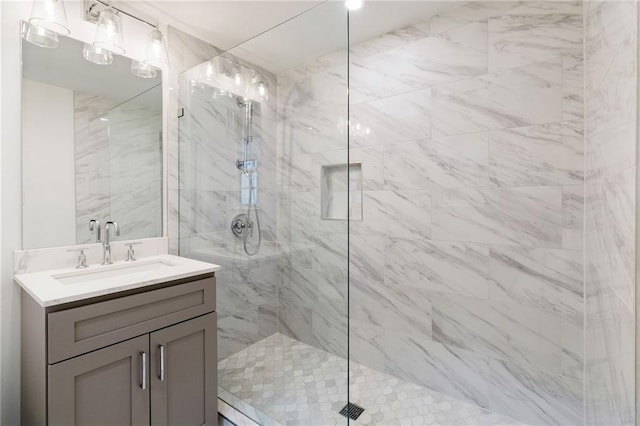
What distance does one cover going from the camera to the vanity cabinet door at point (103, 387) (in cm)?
104

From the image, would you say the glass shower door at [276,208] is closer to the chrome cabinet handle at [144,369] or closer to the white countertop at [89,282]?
the white countertop at [89,282]

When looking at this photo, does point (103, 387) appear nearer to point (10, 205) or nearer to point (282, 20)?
point (10, 205)

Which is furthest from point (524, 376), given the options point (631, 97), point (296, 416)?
point (631, 97)

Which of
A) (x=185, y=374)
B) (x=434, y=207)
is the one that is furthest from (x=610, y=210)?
(x=185, y=374)

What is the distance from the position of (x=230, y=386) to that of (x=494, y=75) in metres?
2.44

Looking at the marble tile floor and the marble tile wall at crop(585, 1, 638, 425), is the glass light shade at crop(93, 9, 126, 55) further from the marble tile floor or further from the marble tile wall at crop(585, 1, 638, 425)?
the marble tile wall at crop(585, 1, 638, 425)

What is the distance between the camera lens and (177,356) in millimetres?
1352

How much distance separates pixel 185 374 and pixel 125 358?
0.30 m

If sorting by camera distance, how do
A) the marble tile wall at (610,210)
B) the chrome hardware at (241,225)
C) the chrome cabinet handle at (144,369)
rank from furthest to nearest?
the chrome hardware at (241,225)
the chrome cabinet handle at (144,369)
the marble tile wall at (610,210)

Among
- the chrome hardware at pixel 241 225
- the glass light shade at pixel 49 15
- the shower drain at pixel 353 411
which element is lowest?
the shower drain at pixel 353 411

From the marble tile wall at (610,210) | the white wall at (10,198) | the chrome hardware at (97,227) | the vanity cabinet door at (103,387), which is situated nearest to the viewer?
the marble tile wall at (610,210)

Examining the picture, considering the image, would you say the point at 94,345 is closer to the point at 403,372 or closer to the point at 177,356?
the point at 177,356

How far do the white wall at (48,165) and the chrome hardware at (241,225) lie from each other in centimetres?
88

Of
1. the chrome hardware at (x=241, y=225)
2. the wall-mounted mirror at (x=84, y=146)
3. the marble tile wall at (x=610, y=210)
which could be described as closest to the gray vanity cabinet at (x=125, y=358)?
the wall-mounted mirror at (x=84, y=146)
